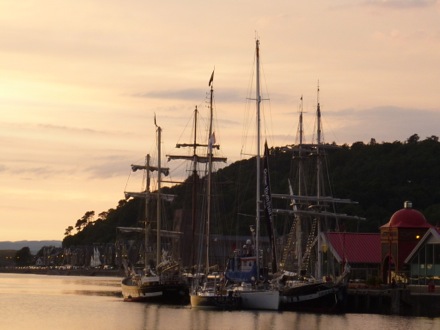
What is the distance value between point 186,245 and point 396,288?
44.4 metres

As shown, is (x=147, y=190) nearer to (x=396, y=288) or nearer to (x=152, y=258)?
(x=152, y=258)

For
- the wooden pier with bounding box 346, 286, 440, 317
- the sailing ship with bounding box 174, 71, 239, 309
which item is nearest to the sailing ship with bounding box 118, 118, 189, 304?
the sailing ship with bounding box 174, 71, 239, 309

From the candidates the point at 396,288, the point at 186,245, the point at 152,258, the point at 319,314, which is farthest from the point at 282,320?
the point at 186,245

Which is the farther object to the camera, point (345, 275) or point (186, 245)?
point (186, 245)

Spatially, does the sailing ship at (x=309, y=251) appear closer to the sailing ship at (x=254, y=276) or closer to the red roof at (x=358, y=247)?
the sailing ship at (x=254, y=276)

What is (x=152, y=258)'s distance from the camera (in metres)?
128

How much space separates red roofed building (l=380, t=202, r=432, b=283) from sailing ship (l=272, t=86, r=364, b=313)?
4.99 m

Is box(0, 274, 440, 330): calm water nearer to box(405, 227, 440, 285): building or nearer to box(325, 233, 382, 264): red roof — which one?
box(405, 227, 440, 285): building

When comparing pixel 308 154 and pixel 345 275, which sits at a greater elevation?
pixel 308 154

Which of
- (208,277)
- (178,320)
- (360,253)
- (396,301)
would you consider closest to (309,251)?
(208,277)

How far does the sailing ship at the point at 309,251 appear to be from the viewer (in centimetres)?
9962

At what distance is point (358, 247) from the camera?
124750 mm

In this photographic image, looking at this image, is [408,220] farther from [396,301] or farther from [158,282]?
[158,282]

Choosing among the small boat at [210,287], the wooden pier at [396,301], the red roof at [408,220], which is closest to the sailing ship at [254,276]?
the small boat at [210,287]
